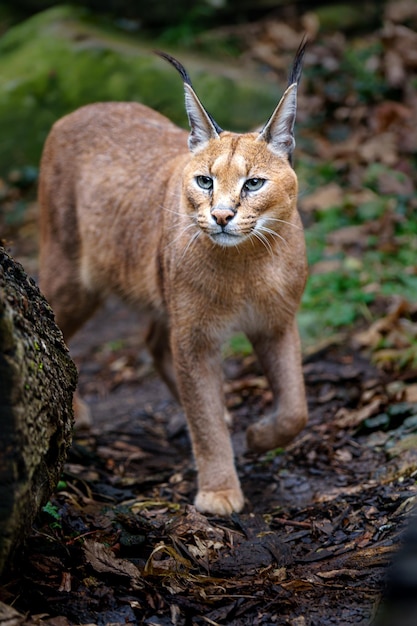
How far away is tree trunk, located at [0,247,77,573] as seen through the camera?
2.78 meters

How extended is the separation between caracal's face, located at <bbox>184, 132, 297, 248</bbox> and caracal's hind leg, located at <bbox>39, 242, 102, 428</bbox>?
1816 mm

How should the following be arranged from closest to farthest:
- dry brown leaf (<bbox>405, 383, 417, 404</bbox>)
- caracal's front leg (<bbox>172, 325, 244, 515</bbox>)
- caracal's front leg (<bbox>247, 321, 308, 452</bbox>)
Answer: caracal's front leg (<bbox>172, 325, 244, 515</bbox>), caracal's front leg (<bbox>247, 321, 308, 452</bbox>), dry brown leaf (<bbox>405, 383, 417, 404</bbox>)

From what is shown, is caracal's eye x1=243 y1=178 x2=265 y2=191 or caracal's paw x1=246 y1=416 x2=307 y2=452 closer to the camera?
caracal's eye x1=243 y1=178 x2=265 y2=191

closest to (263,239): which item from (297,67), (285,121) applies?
Result: (285,121)

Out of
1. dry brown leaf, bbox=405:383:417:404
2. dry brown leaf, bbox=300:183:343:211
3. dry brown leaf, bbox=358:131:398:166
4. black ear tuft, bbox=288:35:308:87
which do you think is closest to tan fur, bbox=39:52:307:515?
black ear tuft, bbox=288:35:308:87

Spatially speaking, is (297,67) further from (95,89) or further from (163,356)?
(95,89)

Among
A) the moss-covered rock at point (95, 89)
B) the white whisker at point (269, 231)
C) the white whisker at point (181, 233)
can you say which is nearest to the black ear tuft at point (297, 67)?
the white whisker at point (269, 231)

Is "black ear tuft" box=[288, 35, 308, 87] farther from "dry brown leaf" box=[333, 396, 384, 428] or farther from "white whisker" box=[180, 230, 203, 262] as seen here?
"dry brown leaf" box=[333, 396, 384, 428]

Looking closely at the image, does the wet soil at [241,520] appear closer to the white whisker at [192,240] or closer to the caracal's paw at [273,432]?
the caracal's paw at [273,432]

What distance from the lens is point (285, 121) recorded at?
4.43 m

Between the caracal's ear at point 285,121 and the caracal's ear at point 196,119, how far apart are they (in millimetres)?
274

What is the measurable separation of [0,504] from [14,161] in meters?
8.17

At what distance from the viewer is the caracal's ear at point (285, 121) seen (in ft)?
14.2

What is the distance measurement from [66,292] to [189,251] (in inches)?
67.0
